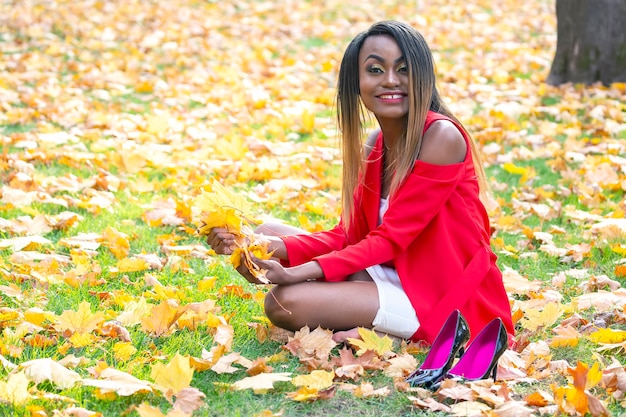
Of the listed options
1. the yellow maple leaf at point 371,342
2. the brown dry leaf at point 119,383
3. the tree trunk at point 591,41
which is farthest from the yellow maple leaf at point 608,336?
the tree trunk at point 591,41

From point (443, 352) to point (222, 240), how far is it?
79 centimetres

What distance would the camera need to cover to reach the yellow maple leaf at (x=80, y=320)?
273 centimetres

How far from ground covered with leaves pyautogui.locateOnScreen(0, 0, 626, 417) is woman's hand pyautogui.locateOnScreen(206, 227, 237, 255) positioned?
159mm

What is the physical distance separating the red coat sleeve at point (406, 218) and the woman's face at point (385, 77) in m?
0.24

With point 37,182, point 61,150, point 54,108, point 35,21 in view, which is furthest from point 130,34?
point 37,182

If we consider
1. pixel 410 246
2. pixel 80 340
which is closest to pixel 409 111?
pixel 410 246

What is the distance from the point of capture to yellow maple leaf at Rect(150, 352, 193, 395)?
2334mm

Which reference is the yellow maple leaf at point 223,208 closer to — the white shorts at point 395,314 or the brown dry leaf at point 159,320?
the brown dry leaf at point 159,320

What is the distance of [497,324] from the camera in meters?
2.52

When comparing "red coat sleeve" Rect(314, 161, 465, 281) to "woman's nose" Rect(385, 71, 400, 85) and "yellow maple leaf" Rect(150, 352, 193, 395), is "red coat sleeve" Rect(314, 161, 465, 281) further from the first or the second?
"yellow maple leaf" Rect(150, 352, 193, 395)

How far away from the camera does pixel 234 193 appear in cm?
267

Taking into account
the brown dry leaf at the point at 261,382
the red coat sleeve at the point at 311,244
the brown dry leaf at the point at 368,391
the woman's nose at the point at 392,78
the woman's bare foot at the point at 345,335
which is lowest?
the brown dry leaf at the point at 368,391

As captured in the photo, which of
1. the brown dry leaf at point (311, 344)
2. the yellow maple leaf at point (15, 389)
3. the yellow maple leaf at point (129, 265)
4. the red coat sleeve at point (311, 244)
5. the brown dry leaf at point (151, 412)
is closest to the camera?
the brown dry leaf at point (151, 412)

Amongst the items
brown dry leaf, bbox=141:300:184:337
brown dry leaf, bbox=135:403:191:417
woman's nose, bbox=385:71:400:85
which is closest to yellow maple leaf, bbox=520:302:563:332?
woman's nose, bbox=385:71:400:85
